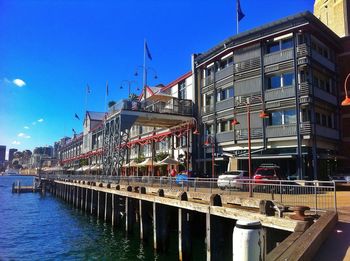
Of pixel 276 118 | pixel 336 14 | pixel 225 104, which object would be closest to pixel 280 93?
pixel 276 118

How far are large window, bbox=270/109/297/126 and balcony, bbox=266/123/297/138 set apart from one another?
0.50 metres

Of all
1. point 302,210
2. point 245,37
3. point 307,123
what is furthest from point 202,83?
point 302,210

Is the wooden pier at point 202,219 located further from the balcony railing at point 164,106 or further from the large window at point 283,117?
the large window at point 283,117

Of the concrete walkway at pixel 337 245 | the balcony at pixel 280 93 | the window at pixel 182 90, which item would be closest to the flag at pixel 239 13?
the balcony at pixel 280 93

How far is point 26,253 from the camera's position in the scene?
21250 mm

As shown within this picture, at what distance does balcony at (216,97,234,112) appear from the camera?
3628 centimetres

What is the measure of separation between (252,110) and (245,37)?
7017 mm

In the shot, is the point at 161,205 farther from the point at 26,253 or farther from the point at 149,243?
the point at 26,253

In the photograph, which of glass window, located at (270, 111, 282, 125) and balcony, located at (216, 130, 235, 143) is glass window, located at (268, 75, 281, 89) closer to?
glass window, located at (270, 111, 282, 125)

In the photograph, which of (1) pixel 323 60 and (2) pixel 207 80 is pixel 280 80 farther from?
(2) pixel 207 80

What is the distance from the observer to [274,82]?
111 feet

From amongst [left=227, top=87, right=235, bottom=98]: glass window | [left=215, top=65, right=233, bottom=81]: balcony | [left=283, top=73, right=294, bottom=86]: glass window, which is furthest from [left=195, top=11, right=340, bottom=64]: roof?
[left=227, top=87, right=235, bottom=98]: glass window

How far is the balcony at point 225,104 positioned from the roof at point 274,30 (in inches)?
207

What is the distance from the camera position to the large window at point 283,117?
32000mm
